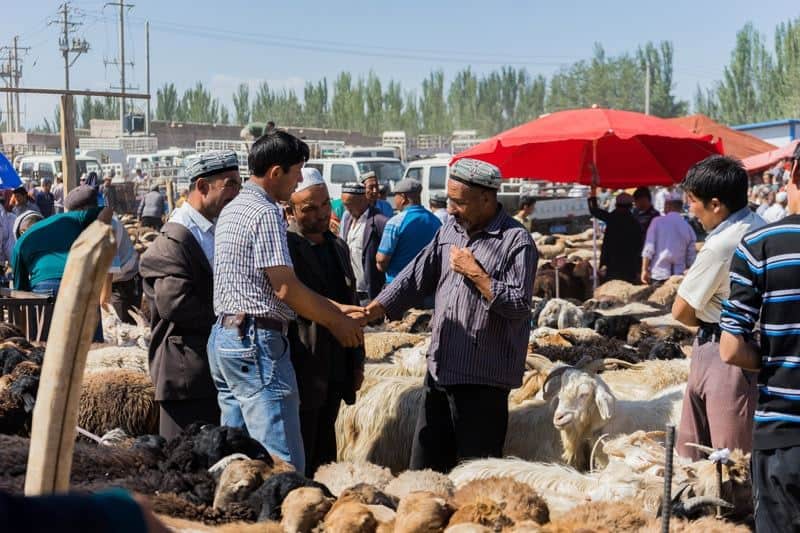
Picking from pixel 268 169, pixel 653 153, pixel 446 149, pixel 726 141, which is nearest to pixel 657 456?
pixel 268 169

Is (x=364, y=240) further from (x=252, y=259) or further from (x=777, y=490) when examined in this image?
(x=777, y=490)

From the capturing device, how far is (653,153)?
32.8 ft

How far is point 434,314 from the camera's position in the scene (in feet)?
15.3

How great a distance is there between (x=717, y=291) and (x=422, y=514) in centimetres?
173

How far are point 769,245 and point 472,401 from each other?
1871 millimetres

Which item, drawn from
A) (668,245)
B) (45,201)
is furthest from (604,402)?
(45,201)

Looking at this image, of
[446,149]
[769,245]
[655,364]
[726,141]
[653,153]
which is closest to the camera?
[769,245]

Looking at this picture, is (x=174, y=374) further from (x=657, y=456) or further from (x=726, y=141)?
(x=726, y=141)

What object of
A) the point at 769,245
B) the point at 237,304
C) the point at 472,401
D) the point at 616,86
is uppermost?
the point at 616,86

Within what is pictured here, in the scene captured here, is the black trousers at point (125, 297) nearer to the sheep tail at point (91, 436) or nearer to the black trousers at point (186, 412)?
the black trousers at point (186, 412)

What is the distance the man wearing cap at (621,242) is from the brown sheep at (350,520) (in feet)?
27.5

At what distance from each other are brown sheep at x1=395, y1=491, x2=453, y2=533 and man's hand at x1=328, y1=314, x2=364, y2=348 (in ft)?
4.18

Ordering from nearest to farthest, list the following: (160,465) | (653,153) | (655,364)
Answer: (160,465) < (655,364) < (653,153)

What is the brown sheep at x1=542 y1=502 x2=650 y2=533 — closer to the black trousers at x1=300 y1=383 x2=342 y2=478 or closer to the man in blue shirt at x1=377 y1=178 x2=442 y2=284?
the black trousers at x1=300 y1=383 x2=342 y2=478
